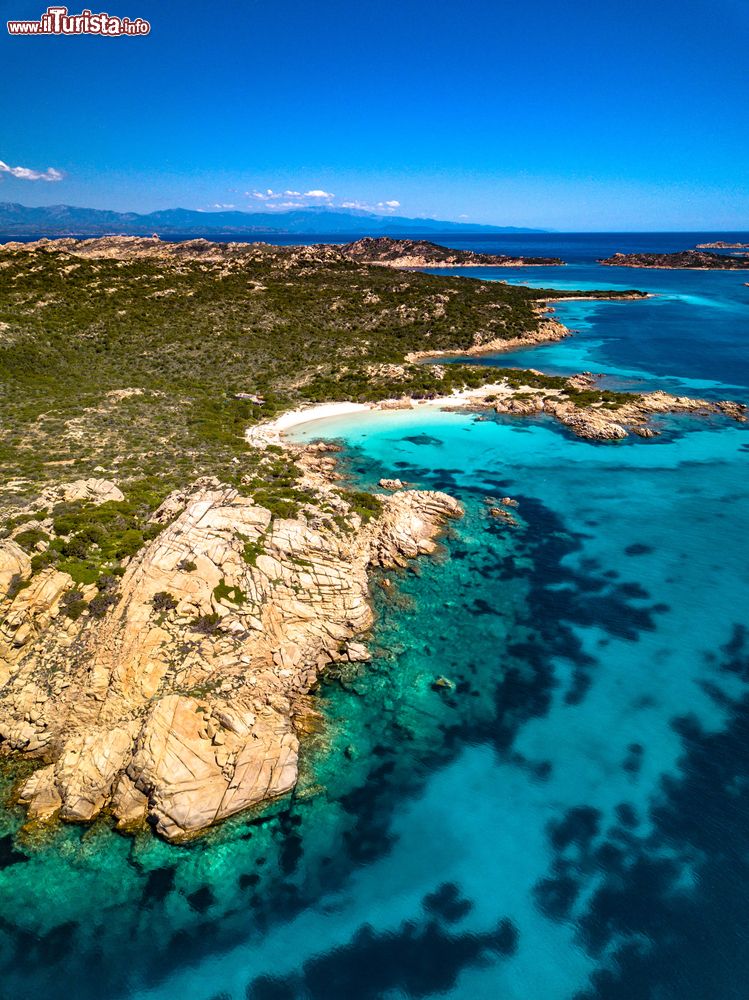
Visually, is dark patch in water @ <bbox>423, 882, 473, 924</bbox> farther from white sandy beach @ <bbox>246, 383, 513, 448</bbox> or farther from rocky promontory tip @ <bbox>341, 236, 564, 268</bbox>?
rocky promontory tip @ <bbox>341, 236, 564, 268</bbox>

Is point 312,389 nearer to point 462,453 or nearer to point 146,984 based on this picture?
point 462,453

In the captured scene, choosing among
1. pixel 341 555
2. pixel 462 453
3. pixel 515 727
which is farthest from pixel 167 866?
pixel 462 453

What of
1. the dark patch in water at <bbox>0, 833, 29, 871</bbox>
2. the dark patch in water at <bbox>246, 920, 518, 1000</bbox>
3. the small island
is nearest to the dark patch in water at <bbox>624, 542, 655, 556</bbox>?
the dark patch in water at <bbox>246, 920, 518, 1000</bbox>

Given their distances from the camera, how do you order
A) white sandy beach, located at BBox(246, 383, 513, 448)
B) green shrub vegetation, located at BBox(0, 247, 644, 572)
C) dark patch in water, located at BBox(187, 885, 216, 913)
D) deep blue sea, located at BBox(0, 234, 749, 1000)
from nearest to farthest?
deep blue sea, located at BBox(0, 234, 749, 1000) → dark patch in water, located at BBox(187, 885, 216, 913) → green shrub vegetation, located at BBox(0, 247, 644, 572) → white sandy beach, located at BBox(246, 383, 513, 448)

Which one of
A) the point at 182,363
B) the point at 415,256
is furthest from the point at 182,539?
the point at 415,256

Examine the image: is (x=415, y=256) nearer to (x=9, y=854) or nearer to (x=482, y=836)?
(x=482, y=836)

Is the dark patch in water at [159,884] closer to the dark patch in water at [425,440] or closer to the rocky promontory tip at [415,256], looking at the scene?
the dark patch in water at [425,440]
